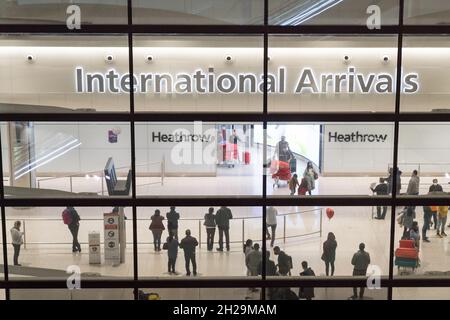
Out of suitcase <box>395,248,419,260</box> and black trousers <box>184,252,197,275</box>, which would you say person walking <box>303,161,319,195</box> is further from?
black trousers <box>184,252,197,275</box>

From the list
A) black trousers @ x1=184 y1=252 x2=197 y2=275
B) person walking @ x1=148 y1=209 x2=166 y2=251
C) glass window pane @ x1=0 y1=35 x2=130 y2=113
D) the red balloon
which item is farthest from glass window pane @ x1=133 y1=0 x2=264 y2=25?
black trousers @ x1=184 y1=252 x2=197 y2=275

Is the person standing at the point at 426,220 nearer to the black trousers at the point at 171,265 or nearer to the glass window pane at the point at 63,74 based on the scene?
the black trousers at the point at 171,265

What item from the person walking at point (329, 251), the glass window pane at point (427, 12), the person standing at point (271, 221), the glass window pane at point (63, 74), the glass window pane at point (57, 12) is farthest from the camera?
the person walking at point (329, 251)

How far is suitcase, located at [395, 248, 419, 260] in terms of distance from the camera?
10242mm

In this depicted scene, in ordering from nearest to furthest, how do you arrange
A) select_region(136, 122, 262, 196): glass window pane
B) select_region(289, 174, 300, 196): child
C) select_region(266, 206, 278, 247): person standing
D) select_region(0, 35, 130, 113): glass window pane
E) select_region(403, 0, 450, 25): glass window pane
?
select_region(403, 0, 450, 25): glass window pane → select_region(0, 35, 130, 113): glass window pane → select_region(136, 122, 262, 196): glass window pane → select_region(266, 206, 278, 247): person standing → select_region(289, 174, 300, 196): child

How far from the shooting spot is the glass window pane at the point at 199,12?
9641 mm

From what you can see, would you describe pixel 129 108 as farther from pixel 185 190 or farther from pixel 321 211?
pixel 321 211

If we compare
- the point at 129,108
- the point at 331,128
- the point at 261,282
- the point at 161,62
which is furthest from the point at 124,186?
the point at 331,128

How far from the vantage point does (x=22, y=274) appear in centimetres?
1016

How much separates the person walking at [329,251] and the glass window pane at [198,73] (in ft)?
8.35

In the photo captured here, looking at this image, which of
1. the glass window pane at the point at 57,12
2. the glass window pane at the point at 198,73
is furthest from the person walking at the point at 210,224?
the glass window pane at the point at 57,12

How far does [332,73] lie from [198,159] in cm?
263

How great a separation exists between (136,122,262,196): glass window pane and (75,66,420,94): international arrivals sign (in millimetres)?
619

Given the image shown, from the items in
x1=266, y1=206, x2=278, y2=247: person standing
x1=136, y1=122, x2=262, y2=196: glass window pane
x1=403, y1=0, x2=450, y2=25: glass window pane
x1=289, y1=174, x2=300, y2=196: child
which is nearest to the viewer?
x1=403, y1=0, x2=450, y2=25: glass window pane
